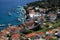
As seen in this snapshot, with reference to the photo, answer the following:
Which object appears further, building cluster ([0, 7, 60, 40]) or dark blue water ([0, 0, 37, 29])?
dark blue water ([0, 0, 37, 29])

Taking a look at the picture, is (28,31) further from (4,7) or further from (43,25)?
(4,7)

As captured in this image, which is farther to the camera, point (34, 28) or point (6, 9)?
point (6, 9)

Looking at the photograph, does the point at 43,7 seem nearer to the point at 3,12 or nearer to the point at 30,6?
the point at 30,6

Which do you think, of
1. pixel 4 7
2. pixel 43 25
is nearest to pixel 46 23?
pixel 43 25

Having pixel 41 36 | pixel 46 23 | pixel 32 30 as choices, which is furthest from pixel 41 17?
pixel 41 36

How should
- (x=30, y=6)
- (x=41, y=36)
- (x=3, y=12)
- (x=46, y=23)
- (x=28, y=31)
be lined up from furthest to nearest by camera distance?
(x=30, y=6)
(x=3, y=12)
(x=46, y=23)
(x=28, y=31)
(x=41, y=36)

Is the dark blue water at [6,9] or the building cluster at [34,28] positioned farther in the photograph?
the dark blue water at [6,9]

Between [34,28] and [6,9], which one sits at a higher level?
[6,9]

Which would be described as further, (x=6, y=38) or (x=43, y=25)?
(x=43, y=25)

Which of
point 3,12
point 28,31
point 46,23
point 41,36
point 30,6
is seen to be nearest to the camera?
point 41,36
